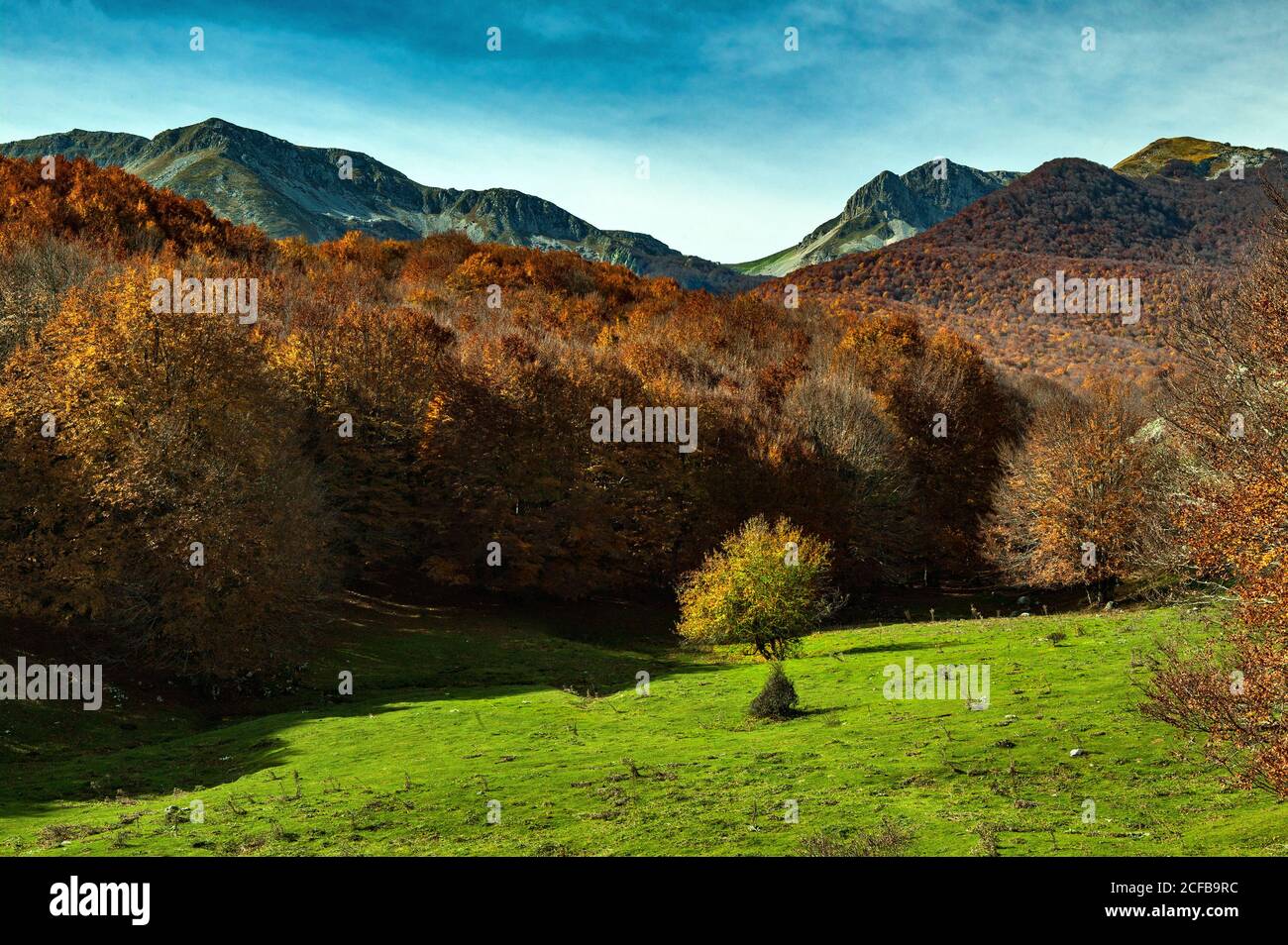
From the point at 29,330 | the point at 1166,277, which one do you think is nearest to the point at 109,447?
the point at 29,330

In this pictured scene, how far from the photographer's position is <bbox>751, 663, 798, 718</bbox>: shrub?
35.6 metres

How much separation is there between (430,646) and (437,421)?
2238 centimetres

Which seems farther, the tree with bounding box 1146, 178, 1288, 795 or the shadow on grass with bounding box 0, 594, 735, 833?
the shadow on grass with bounding box 0, 594, 735, 833

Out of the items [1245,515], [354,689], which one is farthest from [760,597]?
[1245,515]

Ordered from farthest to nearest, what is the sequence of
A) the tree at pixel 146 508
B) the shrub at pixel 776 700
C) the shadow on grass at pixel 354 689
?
1. the tree at pixel 146 508
2. the shrub at pixel 776 700
3. the shadow on grass at pixel 354 689

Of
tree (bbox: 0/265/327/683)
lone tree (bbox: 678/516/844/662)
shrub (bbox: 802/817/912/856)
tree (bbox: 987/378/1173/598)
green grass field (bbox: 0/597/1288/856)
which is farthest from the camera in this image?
tree (bbox: 987/378/1173/598)

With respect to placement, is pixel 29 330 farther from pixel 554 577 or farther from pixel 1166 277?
pixel 1166 277

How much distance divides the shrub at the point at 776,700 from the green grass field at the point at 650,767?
1033 millimetres

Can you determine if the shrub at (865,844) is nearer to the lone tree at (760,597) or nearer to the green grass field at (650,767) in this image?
the green grass field at (650,767)

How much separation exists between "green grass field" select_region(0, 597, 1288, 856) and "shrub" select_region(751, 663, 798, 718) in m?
1.03

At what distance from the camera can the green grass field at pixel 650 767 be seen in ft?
67.5

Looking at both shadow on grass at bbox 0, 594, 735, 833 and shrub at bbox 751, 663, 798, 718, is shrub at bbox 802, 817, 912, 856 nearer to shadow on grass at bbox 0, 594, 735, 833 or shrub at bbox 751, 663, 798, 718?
shrub at bbox 751, 663, 798, 718

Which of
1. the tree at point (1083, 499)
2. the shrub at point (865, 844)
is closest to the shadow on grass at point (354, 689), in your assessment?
the shrub at point (865, 844)

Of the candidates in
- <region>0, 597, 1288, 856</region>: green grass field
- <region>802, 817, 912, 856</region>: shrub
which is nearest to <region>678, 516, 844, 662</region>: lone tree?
<region>0, 597, 1288, 856</region>: green grass field
